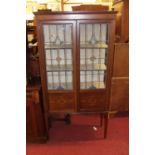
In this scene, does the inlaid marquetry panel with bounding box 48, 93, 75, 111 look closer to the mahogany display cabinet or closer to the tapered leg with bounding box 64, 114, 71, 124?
the mahogany display cabinet

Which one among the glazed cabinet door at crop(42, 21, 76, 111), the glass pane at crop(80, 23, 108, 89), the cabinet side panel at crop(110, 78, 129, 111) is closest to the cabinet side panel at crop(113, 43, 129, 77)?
the cabinet side panel at crop(110, 78, 129, 111)

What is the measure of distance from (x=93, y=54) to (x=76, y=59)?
0.90ft

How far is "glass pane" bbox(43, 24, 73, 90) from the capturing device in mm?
2549

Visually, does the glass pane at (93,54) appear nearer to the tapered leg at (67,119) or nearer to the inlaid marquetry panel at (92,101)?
the inlaid marquetry panel at (92,101)

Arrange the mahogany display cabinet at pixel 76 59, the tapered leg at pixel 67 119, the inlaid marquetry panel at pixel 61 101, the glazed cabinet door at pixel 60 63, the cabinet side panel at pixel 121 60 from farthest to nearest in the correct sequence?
1. the tapered leg at pixel 67 119
2. the cabinet side panel at pixel 121 60
3. the inlaid marquetry panel at pixel 61 101
4. the glazed cabinet door at pixel 60 63
5. the mahogany display cabinet at pixel 76 59

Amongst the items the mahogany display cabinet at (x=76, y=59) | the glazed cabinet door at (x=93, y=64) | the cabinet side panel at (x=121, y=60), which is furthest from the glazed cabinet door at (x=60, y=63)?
the cabinet side panel at (x=121, y=60)

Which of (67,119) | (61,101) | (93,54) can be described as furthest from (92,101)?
(67,119)

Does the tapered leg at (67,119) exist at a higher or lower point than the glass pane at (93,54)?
lower

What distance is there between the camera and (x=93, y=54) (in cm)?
271

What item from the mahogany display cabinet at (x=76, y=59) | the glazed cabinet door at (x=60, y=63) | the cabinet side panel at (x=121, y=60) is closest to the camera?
the mahogany display cabinet at (x=76, y=59)

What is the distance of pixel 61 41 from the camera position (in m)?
2.60

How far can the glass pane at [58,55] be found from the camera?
2549 millimetres
